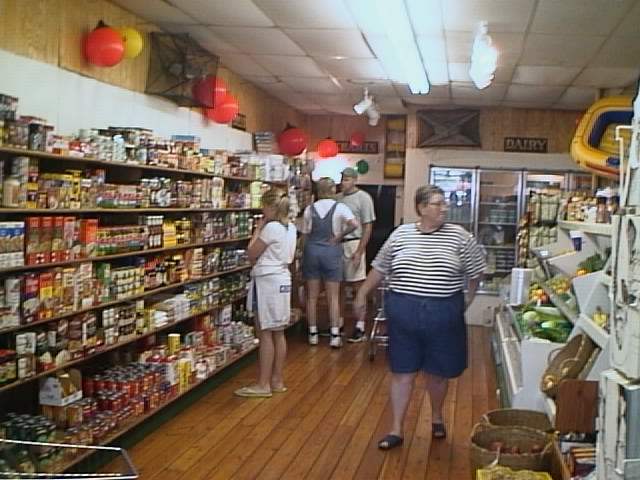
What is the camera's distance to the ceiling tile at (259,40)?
6.38m

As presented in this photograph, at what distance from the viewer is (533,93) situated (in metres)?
9.19

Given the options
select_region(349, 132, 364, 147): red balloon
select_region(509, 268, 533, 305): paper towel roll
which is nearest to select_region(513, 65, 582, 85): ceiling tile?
select_region(509, 268, 533, 305): paper towel roll

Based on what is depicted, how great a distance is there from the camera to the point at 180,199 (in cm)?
605

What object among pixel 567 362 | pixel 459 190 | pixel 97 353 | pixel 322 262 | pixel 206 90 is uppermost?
pixel 206 90

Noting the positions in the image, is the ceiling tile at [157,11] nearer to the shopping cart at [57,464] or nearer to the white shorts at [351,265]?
the shopping cart at [57,464]

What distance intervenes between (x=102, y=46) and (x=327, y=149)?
6588 millimetres

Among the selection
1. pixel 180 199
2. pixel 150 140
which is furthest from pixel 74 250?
pixel 180 199

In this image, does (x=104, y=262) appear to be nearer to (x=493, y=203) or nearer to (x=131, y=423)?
(x=131, y=423)

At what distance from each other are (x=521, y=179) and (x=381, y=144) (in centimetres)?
233

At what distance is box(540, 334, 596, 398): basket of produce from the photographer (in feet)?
14.6

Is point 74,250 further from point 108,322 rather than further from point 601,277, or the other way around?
point 601,277

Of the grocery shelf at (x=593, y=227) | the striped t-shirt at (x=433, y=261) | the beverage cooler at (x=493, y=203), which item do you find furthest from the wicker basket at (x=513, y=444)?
the beverage cooler at (x=493, y=203)

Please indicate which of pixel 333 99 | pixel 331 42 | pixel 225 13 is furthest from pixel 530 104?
pixel 225 13

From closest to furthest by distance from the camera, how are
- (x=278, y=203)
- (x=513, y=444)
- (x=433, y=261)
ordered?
(x=513, y=444)
(x=433, y=261)
(x=278, y=203)
